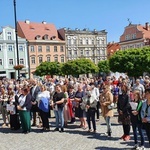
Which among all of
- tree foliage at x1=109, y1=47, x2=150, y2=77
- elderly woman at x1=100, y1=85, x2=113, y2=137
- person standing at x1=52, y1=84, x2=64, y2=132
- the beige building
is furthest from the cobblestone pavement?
the beige building

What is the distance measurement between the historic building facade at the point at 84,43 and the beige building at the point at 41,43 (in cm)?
189

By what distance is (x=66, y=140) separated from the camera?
8.74 meters

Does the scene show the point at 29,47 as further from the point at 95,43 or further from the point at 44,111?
the point at 44,111

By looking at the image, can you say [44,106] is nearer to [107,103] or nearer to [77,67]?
[107,103]

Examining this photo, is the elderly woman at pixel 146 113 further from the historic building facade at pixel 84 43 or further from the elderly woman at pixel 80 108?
the historic building facade at pixel 84 43

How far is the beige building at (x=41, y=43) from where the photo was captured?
6125cm

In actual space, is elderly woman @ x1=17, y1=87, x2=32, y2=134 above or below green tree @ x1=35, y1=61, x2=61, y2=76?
below

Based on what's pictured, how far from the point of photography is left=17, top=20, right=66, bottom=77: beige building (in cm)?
6125

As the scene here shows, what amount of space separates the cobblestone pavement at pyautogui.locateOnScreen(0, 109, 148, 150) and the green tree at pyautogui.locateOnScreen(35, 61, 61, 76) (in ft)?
144

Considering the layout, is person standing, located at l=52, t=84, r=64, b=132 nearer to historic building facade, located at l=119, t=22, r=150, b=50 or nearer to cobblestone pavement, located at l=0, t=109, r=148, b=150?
cobblestone pavement, located at l=0, t=109, r=148, b=150

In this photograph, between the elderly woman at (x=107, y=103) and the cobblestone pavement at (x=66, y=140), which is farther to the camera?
the elderly woman at (x=107, y=103)

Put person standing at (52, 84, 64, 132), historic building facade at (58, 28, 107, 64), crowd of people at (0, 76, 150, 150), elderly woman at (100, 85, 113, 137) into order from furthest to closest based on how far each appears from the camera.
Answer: historic building facade at (58, 28, 107, 64)
person standing at (52, 84, 64, 132)
elderly woman at (100, 85, 113, 137)
crowd of people at (0, 76, 150, 150)

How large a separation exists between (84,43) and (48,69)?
18491 millimetres

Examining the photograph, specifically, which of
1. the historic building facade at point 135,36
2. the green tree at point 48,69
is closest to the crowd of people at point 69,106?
the green tree at point 48,69
